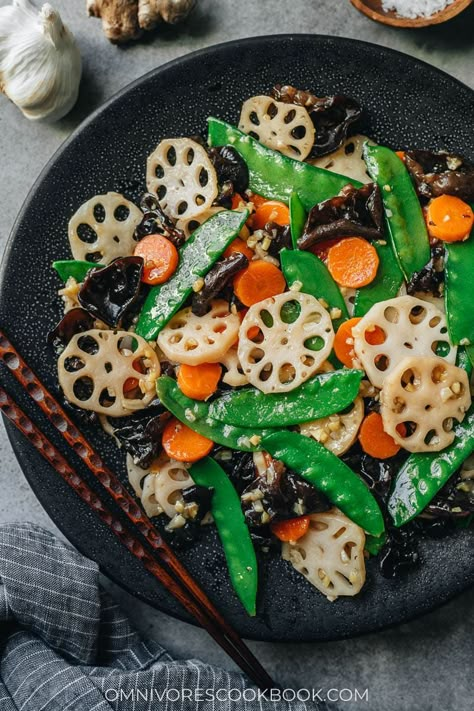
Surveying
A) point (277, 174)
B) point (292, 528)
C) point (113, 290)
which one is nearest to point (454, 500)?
point (292, 528)

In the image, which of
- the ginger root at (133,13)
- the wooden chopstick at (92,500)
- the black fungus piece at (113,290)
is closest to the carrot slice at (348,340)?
the black fungus piece at (113,290)

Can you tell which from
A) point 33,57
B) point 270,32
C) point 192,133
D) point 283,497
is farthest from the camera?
point 270,32

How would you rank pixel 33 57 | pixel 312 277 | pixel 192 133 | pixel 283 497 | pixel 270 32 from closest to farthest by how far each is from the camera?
pixel 283 497
pixel 312 277
pixel 192 133
pixel 33 57
pixel 270 32

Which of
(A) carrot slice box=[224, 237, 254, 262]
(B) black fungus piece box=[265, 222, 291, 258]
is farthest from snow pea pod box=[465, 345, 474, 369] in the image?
(A) carrot slice box=[224, 237, 254, 262]

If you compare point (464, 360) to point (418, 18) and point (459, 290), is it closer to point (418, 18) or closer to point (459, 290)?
point (459, 290)

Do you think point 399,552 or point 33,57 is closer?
point 399,552

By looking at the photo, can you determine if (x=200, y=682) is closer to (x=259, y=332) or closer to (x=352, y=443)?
(x=352, y=443)

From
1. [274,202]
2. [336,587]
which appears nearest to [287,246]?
[274,202]
